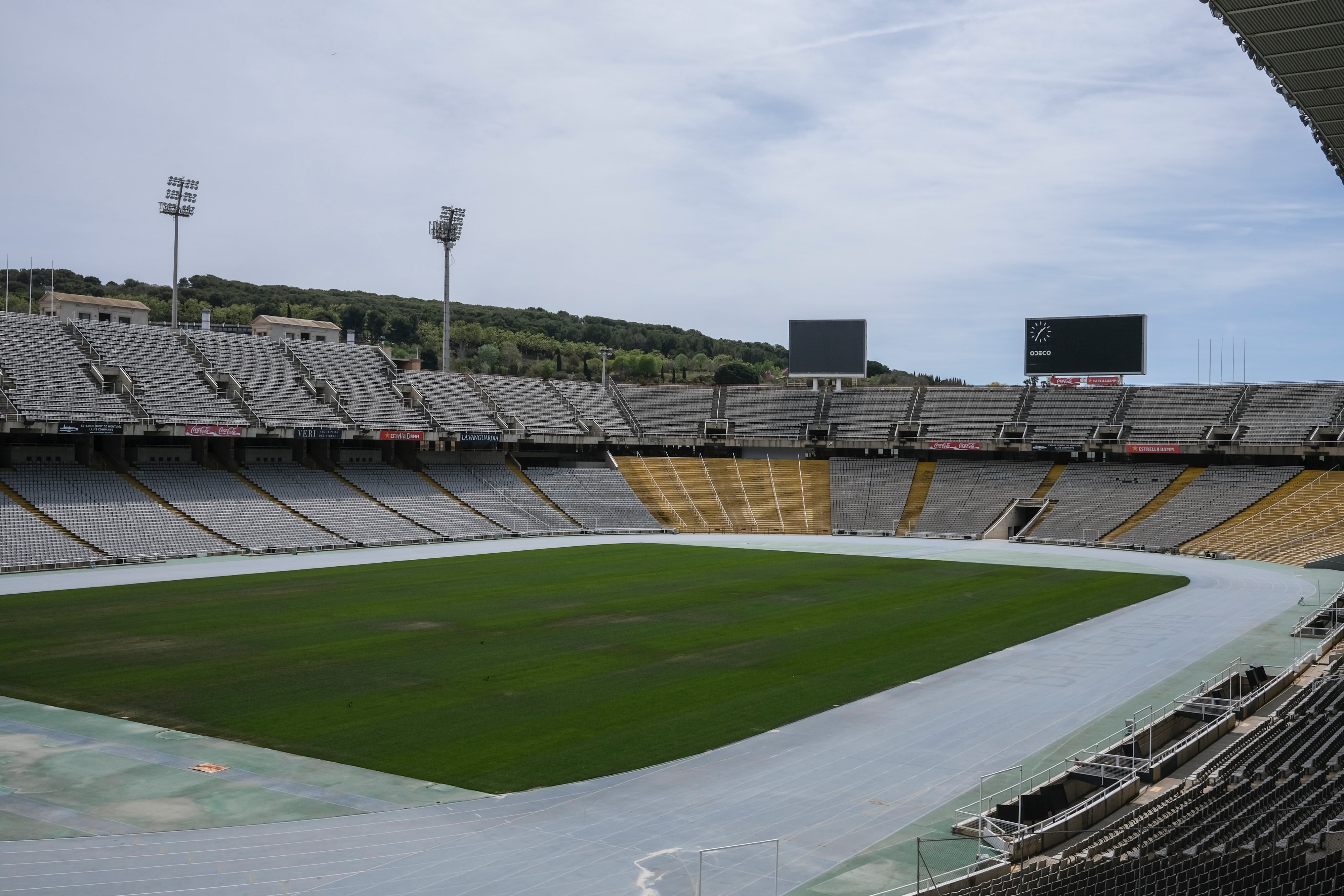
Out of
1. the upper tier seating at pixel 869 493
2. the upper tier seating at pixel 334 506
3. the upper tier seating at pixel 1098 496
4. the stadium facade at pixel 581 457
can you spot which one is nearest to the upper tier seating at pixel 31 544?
the stadium facade at pixel 581 457

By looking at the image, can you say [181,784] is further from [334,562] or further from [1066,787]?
[334,562]

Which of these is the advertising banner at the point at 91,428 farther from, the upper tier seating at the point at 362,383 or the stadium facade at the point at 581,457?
the upper tier seating at the point at 362,383

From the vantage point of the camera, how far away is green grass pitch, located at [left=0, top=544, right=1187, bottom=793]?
19188 mm

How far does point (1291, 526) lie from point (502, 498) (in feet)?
132

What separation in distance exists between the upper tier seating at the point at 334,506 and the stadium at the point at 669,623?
23 centimetres

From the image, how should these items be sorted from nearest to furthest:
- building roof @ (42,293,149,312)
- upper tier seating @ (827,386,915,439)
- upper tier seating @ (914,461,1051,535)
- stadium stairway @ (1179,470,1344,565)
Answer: stadium stairway @ (1179,470,1344,565) < upper tier seating @ (914,461,1051,535) < upper tier seating @ (827,386,915,439) < building roof @ (42,293,149,312)

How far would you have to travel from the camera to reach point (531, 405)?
70.8m

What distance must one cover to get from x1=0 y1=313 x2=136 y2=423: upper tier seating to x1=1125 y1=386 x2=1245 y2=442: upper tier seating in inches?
2122

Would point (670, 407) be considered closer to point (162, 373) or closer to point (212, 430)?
point (212, 430)

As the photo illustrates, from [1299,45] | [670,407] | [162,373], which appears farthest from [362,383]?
[1299,45]

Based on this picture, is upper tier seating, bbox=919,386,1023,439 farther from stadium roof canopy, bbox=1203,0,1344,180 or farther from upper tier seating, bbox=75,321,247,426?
stadium roof canopy, bbox=1203,0,1344,180

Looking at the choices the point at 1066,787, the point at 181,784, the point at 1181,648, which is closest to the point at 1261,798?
the point at 1066,787

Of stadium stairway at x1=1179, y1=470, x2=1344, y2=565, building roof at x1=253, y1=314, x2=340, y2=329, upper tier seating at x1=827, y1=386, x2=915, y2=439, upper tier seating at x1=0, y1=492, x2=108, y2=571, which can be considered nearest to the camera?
upper tier seating at x1=0, y1=492, x2=108, y2=571

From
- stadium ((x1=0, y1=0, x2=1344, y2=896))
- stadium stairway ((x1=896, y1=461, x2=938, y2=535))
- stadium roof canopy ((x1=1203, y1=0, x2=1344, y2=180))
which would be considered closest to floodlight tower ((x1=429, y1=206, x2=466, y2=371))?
stadium ((x1=0, y1=0, x2=1344, y2=896))
